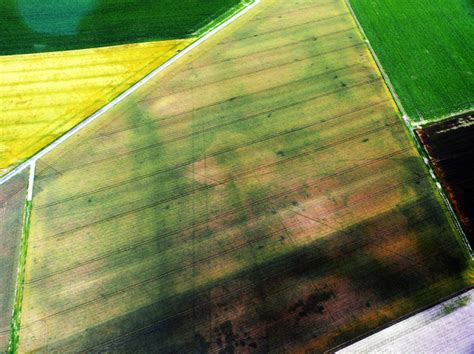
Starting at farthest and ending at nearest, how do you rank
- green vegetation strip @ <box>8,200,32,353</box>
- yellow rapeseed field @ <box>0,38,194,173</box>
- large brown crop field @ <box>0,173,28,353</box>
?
1. yellow rapeseed field @ <box>0,38,194,173</box>
2. large brown crop field @ <box>0,173,28,353</box>
3. green vegetation strip @ <box>8,200,32,353</box>

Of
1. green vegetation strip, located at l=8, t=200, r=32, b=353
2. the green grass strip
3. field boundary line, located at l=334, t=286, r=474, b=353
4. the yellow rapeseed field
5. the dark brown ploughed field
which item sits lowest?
green vegetation strip, located at l=8, t=200, r=32, b=353

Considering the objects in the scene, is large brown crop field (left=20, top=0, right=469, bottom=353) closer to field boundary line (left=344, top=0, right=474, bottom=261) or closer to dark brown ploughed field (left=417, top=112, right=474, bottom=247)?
field boundary line (left=344, top=0, right=474, bottom=261)

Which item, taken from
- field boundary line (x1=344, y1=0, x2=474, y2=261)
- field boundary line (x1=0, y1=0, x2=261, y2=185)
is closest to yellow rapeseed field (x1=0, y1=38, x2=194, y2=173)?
field boundary line (x1=0, y1=0, x2=261, y2=185)

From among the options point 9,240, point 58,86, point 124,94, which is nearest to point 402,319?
point 9,240

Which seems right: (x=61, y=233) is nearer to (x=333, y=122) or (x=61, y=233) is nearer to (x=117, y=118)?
(x=117, y=118)

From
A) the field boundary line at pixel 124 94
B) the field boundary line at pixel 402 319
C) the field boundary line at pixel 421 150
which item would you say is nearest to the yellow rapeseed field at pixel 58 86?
the field boundary line at pixel 124 94

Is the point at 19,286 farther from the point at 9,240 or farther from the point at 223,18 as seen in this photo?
the point at 223,18
